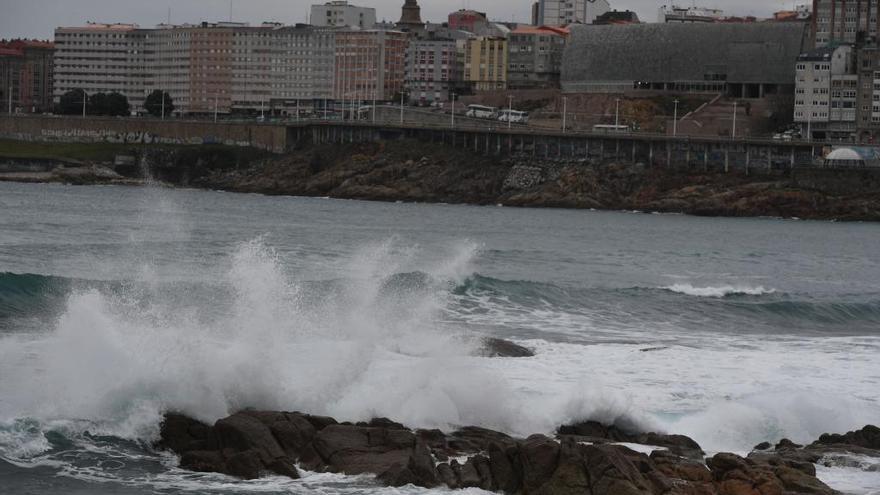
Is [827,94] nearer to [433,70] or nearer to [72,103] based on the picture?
[433,70]

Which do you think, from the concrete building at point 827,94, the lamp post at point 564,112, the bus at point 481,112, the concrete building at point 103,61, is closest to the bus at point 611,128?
the lamp post at point 564,112

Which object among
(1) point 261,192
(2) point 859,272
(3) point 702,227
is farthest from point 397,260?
(1) point 261,192

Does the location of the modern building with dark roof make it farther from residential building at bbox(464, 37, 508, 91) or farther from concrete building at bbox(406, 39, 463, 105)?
concrete building at bbox(406, 39, 463, 105)

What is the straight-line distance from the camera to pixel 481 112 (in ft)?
455

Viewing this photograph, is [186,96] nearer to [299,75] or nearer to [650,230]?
[299,75]

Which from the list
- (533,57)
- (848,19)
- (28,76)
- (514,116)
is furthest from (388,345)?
(28,76)

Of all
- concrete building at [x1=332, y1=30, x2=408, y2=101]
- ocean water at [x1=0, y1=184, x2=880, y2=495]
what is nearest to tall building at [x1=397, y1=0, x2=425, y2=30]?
concrete building at [x1=332, y1=30, x2=408, y2=101]

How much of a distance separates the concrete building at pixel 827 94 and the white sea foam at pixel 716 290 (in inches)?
3194

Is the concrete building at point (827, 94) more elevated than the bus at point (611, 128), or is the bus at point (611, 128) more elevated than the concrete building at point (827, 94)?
the concrete building at point (827, 94)

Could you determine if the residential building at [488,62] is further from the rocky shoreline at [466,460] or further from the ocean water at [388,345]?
the rocky shoreline at [466,460]

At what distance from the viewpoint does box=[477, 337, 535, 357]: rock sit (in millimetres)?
28203

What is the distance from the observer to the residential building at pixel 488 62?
159250 millimetres

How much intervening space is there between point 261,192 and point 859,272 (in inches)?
2712

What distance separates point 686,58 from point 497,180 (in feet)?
111
